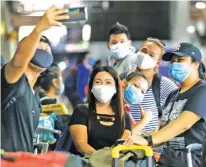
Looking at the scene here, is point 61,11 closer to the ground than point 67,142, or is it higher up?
higher up

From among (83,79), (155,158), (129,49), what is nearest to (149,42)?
(129,49)


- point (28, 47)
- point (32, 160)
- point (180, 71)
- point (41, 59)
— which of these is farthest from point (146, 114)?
point (32, 160)

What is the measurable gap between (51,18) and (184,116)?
1495mm

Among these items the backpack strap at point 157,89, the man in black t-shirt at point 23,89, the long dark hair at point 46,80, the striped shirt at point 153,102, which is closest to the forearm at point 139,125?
the striped shirt at point 153,102

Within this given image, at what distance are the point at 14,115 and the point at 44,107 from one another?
178 centimetres

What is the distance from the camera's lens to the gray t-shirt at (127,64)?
6359 millimetres

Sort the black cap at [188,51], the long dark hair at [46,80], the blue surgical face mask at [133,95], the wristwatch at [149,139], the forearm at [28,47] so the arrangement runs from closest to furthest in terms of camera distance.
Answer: the forearm at [28,47], the wristwatch at [149,139], the black cap at [188,51], the blue surgical face mask at [133,95], the long dark hair at [46,80]

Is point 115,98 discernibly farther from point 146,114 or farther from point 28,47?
point 28,47

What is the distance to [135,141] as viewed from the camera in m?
4.42

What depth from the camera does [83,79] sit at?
40.4ft

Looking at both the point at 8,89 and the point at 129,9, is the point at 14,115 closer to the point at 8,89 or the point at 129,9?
the point at 8,89

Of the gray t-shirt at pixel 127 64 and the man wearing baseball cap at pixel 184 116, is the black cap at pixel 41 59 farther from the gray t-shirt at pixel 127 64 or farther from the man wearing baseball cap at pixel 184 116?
the gray t-shirt at pixel 127 64

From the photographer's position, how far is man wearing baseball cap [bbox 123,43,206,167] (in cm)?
482

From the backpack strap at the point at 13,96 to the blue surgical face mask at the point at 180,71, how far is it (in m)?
1.55
